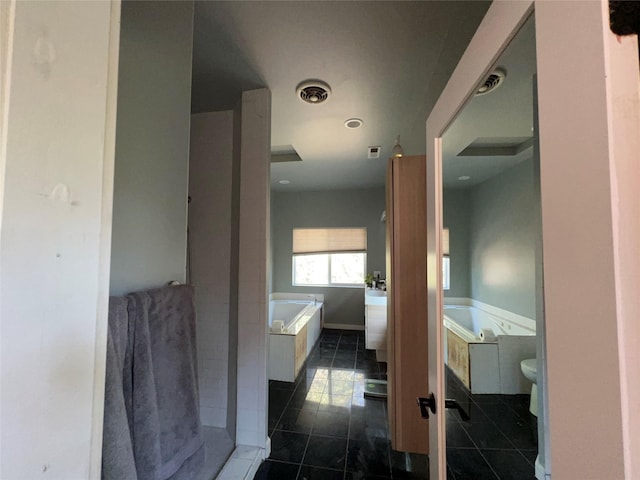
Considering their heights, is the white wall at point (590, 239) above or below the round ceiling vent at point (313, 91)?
below

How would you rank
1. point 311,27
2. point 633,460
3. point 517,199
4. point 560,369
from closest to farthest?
1. point 633,460
2. point 560,369
3. point 517,199
4. point 311,27

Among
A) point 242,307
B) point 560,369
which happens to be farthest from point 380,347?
point 560,369

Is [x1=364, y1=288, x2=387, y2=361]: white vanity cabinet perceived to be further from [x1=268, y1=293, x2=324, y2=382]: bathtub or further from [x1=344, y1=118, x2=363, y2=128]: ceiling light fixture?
[x1=344, y1=118, x2=363, y2=128]: ceiling light fixture

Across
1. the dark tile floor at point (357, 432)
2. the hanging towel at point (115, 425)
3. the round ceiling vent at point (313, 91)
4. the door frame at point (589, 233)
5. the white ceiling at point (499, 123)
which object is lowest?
the dark tile floor at point (357, 432)

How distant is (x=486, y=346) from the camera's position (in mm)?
1027

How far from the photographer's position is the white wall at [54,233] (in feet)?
1.09

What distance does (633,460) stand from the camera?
1.02 feet

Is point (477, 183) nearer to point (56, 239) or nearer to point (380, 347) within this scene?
point (56, 239)

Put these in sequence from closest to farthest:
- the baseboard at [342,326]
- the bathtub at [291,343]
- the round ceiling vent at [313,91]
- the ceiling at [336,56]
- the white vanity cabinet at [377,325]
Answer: the ceiling at [336,56]
the round ceiling vent at [313,91]
the bathtub at [291,343]
the white vanity cabinet at [377,325]
the baseboard at [342,326]

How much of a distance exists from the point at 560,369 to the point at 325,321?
485cm

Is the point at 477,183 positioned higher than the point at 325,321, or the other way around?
the point at 477,183

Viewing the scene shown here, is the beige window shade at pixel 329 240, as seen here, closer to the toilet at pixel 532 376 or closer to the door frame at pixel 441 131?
the door frame at pixel 441 131

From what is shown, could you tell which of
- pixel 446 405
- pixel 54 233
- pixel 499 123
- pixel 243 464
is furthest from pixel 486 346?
pixel 243 464

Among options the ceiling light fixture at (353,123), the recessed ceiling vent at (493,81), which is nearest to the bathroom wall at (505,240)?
the recessed ceiling vent at (493,81)
